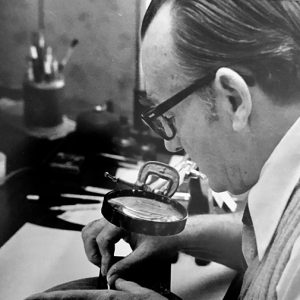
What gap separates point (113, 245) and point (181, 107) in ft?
1.17

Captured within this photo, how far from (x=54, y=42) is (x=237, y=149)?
1.61 ft

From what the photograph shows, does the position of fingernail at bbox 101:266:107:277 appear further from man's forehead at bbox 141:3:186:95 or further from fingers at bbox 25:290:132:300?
man's forehead at bbox 141:3:186:95

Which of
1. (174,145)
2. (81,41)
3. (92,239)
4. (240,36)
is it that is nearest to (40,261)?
(92,239)

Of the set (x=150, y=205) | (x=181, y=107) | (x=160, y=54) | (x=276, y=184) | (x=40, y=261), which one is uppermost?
(x=160, y=54)

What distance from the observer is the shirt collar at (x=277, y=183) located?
0.94 metres

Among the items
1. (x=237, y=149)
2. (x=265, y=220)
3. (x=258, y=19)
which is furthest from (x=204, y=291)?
(x=258, y=19)

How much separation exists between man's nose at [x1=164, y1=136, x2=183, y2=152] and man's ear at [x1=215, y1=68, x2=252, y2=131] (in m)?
0.15

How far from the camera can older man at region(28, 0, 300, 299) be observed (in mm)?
913

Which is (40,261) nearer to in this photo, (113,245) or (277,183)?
(113,245)

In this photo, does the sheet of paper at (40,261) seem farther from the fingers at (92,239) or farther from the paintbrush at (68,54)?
the paintbrush at (68,54)

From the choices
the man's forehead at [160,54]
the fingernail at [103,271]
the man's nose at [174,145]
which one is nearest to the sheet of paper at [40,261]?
the fingernail at [103,271]

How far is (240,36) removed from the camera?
0.92 meters

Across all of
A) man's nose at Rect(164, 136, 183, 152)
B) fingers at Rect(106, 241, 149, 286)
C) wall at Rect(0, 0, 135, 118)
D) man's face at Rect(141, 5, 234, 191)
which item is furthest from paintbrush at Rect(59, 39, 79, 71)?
fingers at Rect(106, 241, 149, 286)

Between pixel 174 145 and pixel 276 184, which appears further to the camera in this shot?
pixel 174 145
